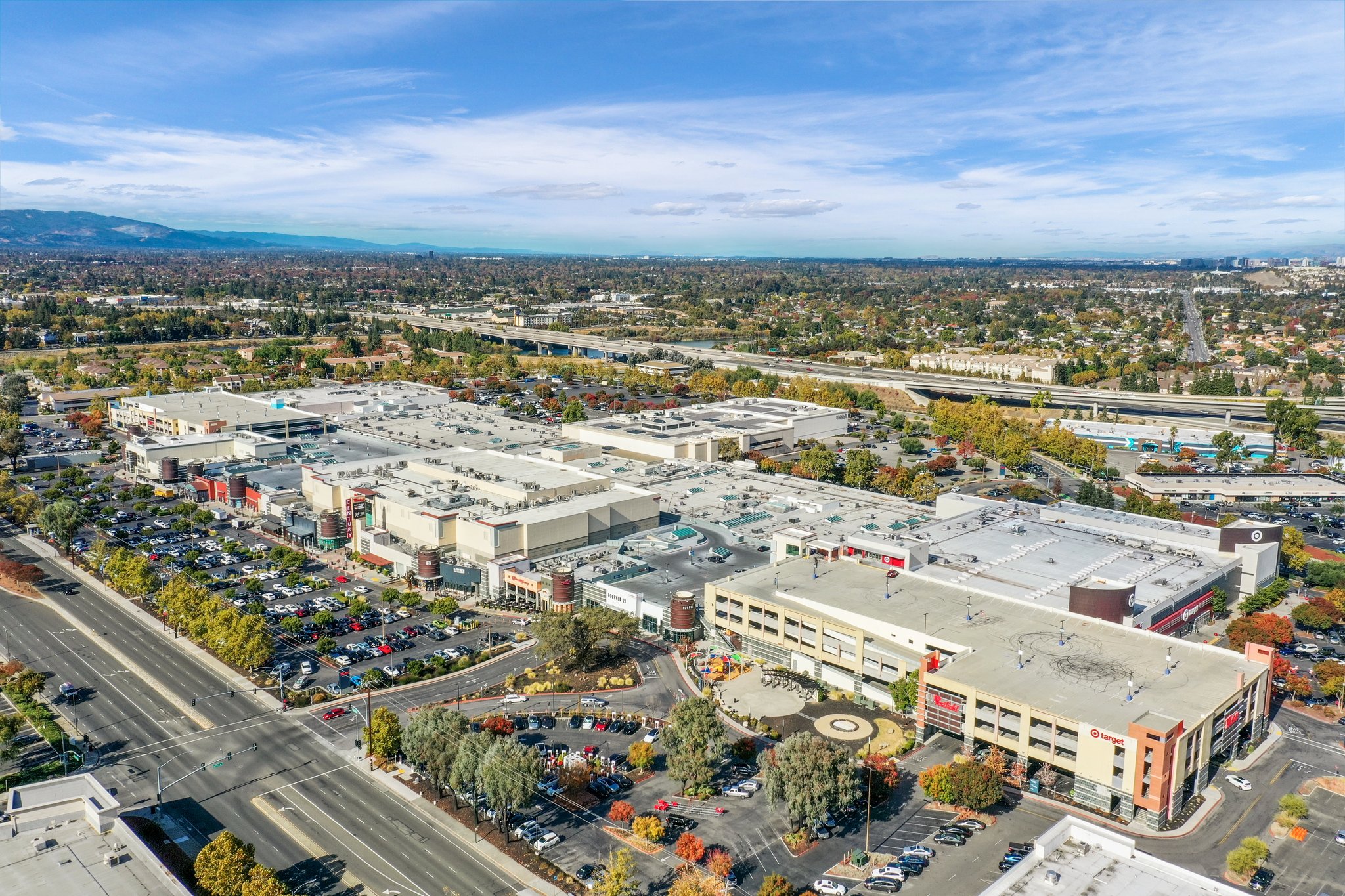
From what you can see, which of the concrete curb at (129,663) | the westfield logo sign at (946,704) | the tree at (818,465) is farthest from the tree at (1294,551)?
the concrete curb at (129,663)

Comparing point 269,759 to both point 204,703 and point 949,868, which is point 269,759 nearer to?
point 204,703

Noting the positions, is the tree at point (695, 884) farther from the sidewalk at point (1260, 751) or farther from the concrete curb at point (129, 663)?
the concrete curb at point (129, 663)

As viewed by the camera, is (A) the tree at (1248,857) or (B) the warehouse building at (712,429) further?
(B) the warehouse building at (712,429)

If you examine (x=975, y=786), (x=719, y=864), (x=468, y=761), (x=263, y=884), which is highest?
(x=468, y=761)

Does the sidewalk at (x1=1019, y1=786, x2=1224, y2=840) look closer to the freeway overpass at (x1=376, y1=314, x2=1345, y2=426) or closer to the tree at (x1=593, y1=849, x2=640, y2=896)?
the tree at (x1=593, y1=849, x2=640, y2=896)

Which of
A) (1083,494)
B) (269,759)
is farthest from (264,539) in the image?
(1083,494)

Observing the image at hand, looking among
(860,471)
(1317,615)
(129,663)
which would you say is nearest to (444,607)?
(129,663)

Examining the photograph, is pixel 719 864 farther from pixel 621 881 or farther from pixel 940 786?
pixel 940 786
